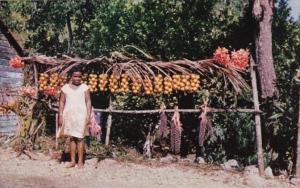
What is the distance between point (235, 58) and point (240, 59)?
4.3 inches

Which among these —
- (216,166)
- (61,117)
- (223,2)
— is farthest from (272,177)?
(223,2)

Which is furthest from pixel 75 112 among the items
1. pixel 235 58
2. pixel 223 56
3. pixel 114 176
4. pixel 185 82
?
pixel 235 58

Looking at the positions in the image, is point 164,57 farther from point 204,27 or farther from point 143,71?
point 143,71

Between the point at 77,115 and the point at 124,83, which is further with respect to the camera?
the point at 124,83

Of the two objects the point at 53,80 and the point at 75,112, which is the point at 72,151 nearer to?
the point at 75,112

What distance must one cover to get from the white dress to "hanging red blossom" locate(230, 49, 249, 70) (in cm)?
303

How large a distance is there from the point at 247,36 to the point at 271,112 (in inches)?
157

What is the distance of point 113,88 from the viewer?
10258 mm

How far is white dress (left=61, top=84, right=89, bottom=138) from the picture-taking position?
897cm

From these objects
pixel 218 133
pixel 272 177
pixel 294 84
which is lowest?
pixel 272 177

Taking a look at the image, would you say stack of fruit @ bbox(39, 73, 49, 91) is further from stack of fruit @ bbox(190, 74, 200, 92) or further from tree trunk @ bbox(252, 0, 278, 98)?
tree trunk @ bbox(252, 0, 278, 98)

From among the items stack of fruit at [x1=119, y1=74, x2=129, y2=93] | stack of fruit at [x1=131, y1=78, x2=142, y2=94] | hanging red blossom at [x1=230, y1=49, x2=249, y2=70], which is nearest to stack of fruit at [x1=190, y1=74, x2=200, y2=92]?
hanging red blossom at [x1=230, y1=49, x2=249, y2=70]

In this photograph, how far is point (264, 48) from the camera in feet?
35.3

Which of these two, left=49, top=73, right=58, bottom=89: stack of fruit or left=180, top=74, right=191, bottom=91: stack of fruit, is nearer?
left=180, top=74, right=191, bottom=91: stack of fruit
